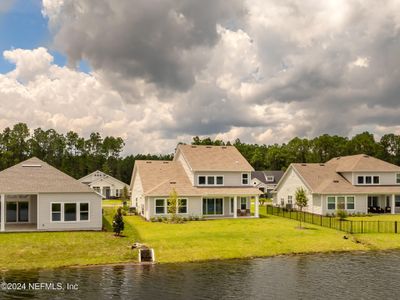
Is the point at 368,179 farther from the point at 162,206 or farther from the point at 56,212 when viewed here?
the point at 56,212

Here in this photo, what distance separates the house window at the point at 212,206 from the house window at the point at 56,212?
59.4ft

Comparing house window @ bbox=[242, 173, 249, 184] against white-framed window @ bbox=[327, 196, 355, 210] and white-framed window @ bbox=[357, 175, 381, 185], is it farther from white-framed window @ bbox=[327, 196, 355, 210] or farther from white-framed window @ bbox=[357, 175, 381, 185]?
white-framed window @ bbox=[357, 175, 381, 185]

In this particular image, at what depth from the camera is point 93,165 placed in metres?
127

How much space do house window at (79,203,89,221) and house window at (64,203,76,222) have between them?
0.51 m

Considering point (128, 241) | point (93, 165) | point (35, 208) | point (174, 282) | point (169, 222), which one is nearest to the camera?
point (174, 282)

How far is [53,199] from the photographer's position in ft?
123

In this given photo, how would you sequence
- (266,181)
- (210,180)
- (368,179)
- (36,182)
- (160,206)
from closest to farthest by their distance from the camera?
(36,182) < (160,206) < (210,180) < (368,179) < (266,181)

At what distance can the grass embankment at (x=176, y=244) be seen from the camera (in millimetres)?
29203

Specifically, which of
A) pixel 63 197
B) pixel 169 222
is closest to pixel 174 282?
pixel 63 197

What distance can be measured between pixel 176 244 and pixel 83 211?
9879mm

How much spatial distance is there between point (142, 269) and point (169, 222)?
1829 cm

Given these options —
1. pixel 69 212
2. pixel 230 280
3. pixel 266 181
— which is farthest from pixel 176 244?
pixel 266 181

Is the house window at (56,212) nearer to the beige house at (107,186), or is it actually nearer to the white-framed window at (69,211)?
the white-framed window at (69,211)

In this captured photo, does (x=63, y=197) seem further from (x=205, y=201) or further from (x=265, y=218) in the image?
(x=265, y=218)
